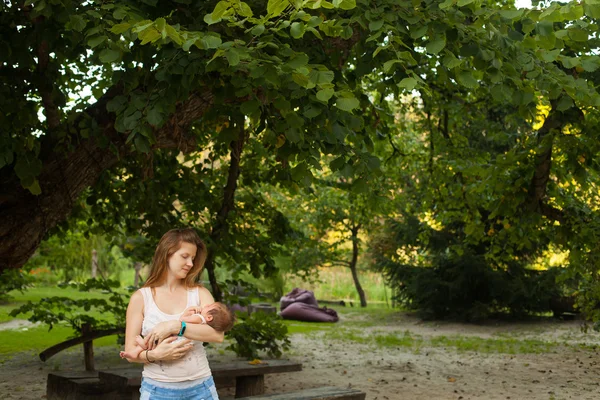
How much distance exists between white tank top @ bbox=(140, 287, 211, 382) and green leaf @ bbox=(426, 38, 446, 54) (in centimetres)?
175

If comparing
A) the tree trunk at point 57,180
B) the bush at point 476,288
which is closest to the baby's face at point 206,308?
the tree trunk at point 57,180

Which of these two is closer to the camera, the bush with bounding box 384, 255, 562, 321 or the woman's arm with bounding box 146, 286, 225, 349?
the woman's arm with bounding box 146, 286, 225, 349

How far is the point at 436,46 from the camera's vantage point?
3.81 meters

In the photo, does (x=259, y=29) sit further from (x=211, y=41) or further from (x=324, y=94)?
(x=324, y=94)

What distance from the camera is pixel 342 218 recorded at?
22969mm

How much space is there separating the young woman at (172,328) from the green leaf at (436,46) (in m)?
1.55

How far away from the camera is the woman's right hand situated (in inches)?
121

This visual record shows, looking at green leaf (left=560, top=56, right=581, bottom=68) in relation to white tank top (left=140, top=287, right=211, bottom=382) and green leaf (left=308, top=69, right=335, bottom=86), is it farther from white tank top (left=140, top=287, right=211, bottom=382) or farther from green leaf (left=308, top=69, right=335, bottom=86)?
white tank top (left=140, top=287, right=211, bottom=382)

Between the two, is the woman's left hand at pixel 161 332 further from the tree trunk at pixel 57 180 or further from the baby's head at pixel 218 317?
the tree trunk at pixel 57 180

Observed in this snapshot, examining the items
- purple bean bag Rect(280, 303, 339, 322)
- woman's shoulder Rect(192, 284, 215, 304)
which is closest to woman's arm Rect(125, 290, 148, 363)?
woman's shoulder Rect(192, 284, 215, 304)

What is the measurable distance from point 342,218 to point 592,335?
996 centimetres

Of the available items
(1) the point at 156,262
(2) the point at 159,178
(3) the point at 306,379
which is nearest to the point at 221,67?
(1) the point at 156,262

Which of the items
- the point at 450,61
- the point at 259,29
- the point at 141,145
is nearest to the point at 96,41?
the point at 141,145

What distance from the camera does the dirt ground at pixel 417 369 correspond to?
8211 millimetres
